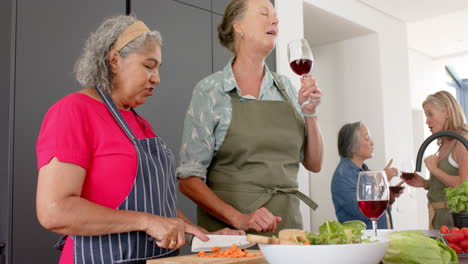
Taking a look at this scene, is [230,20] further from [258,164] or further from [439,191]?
[439,191]

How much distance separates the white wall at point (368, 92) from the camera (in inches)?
215

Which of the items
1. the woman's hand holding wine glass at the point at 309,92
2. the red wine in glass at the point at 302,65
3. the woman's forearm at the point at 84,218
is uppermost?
the red wine in glass at the point at 302,65

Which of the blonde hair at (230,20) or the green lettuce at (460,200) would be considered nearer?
the green lettuce at (460,200)

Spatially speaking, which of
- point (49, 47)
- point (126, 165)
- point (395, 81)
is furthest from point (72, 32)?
point (395, 81)

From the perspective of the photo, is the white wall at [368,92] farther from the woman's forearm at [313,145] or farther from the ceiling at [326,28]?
the woman's forearm at [313,145]

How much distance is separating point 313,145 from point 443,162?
1.89m

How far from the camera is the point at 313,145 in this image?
205 cm

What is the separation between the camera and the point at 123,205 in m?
1.40

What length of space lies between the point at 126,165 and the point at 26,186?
1.13 metres

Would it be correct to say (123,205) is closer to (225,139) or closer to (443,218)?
(225,139)

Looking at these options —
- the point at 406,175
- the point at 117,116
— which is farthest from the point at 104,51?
the point at 406,175

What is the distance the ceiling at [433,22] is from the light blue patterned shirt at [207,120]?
3.79 meters

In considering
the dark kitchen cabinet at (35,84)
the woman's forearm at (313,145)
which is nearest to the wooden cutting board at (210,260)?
the woman's forearm at (313,145)

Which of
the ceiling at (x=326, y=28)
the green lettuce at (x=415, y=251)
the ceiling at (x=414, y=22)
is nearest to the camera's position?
the green lettuce at (x=415, y=251)
